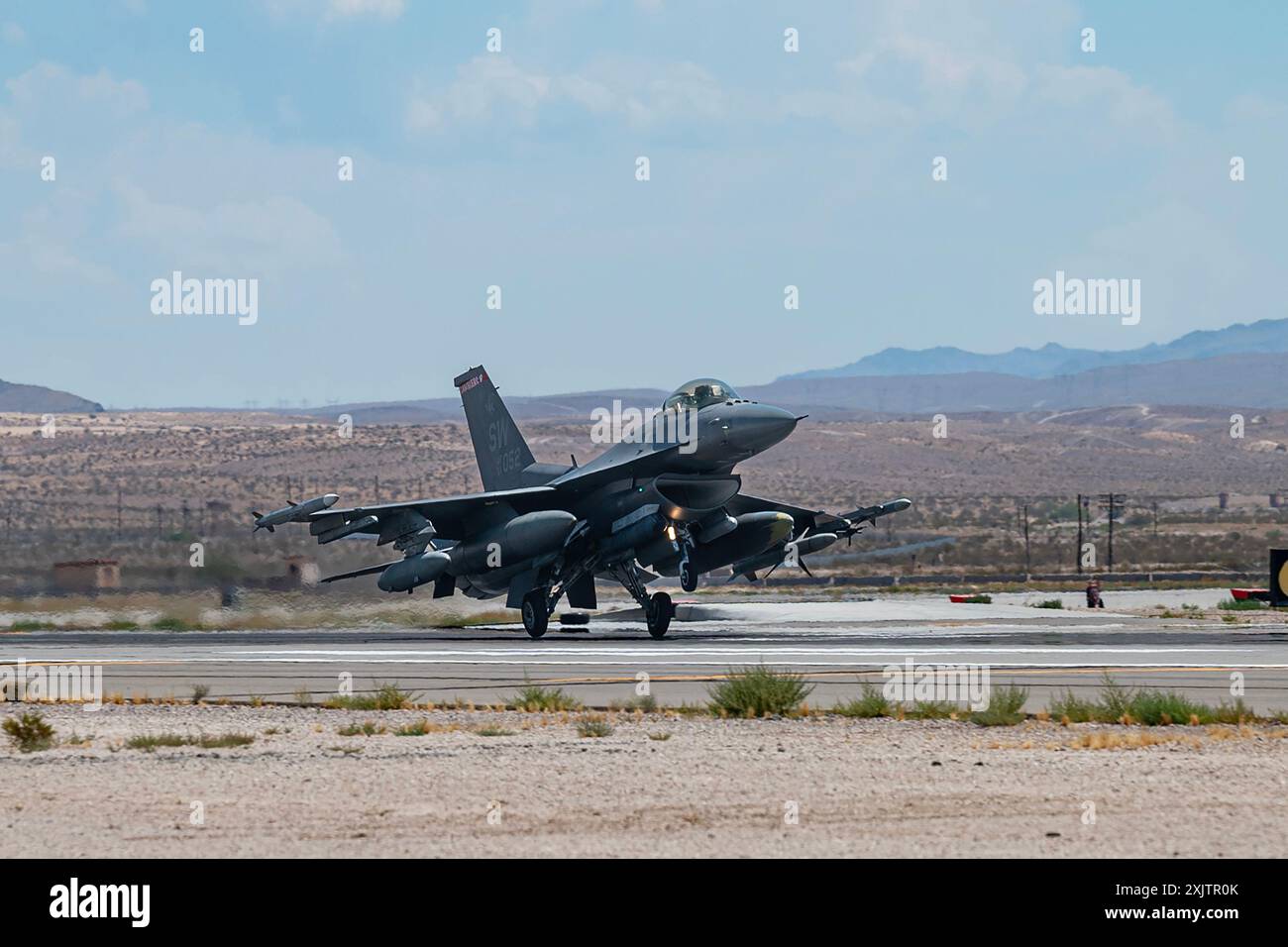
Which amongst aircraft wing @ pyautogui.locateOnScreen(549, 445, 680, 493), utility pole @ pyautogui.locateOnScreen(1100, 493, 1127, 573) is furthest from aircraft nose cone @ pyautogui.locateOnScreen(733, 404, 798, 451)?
utility pole @ pyautogui.locateOnScreen(1100, 493, 1127, 573)

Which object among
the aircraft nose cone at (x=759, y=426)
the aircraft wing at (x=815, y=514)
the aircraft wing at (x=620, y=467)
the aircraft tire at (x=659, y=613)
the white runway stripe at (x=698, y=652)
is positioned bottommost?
the white runway stripe at (x=698, y=652)

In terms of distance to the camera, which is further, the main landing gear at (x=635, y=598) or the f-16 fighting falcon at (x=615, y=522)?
the main landing gear at (x=635, y=598)

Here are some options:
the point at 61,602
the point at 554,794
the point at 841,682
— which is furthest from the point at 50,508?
the point at 554,794

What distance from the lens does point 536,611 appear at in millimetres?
31625

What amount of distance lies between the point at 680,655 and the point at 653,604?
168 inches

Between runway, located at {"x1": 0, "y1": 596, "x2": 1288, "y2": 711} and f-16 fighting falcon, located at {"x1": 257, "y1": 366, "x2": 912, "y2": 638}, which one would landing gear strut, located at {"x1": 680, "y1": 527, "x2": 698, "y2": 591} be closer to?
f-16 fighting falcon, located at {"x1": 257, "y1": 366, "x2": 912, "y2": 638}

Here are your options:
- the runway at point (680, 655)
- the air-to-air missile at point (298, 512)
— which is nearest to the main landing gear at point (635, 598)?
the runway at point (680, 655)

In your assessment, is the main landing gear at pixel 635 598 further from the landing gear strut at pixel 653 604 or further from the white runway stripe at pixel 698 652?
the white runway stripe at pixel 698 652

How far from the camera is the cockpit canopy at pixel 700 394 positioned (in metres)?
29.6

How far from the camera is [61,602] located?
122 ft

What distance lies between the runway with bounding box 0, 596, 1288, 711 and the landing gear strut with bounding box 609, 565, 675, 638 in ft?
1.37

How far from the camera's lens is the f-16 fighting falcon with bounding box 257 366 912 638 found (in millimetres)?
29281

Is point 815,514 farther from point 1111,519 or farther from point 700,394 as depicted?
point 1111,519

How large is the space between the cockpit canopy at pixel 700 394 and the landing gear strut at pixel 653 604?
11.5 ft
